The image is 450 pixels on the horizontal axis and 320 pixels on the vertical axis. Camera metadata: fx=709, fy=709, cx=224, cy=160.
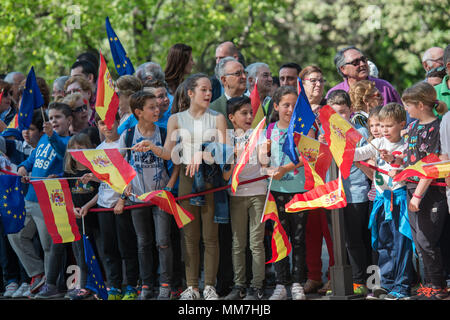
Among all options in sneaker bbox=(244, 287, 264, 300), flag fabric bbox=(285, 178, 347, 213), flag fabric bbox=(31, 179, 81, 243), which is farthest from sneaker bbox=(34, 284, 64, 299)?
flag fabric bbox=(285, 178, 347, 213)

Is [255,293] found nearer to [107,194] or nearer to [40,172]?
[107,194]

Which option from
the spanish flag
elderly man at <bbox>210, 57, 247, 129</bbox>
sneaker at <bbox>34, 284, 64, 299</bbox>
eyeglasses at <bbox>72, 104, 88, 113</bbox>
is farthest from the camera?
eyeglasses at <bbox>72, 104, 88, 113</bbox>

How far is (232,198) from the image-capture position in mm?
6570

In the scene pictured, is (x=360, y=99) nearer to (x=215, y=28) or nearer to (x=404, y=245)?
(x=404, y=245)

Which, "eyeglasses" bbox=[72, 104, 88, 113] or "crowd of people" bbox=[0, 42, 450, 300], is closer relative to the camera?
"crowd of people" bbox=[0, 42, 450, 300]

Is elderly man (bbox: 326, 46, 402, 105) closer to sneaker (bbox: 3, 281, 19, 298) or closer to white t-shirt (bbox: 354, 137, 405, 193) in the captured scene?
white t-shirt (bbox: 354, 137, 405, 193)

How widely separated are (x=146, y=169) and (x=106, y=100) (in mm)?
762

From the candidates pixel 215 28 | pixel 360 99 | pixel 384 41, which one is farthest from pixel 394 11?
pixel 360 99

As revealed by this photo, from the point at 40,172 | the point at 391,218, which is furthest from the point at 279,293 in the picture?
the point at 40,172

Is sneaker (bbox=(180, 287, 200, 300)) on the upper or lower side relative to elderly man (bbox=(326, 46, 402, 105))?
lower

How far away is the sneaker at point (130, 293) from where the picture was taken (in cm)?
679

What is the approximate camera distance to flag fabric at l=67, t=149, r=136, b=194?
21.4ft

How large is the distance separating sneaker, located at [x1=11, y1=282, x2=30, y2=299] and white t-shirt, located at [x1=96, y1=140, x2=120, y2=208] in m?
1.36

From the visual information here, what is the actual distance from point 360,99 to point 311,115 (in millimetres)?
1167
